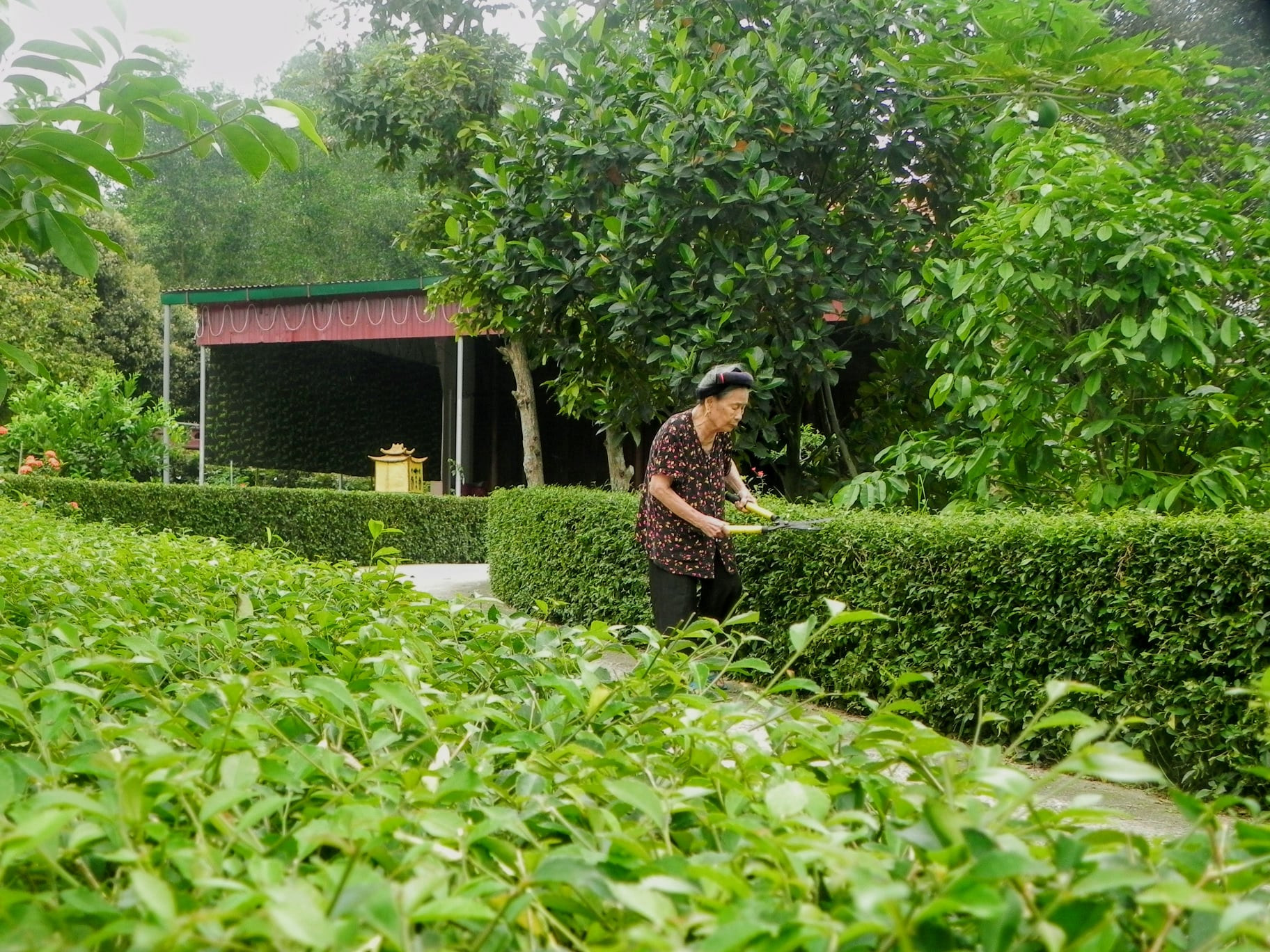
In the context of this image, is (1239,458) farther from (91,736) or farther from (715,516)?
(91,736)

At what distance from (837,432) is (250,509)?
8.82 m

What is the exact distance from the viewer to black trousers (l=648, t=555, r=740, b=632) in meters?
5.62

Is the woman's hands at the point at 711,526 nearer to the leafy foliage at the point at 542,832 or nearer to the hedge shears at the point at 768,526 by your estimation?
the hedge shears at the point at 768,526

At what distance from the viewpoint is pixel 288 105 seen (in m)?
2.22

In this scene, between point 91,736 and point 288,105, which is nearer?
point 91,736

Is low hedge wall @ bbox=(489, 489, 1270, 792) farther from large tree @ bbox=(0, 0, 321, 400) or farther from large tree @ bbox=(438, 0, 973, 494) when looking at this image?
large tree @ bbox=(0, 0, 321, 400)

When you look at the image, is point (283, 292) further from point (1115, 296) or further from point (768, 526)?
point (1115, 296)

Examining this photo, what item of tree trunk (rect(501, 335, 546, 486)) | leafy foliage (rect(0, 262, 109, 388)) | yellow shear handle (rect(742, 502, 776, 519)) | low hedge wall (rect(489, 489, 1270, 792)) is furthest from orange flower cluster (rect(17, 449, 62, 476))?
yellow shear handle (rect(742, 502, 776, 519))

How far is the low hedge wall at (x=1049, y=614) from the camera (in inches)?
166

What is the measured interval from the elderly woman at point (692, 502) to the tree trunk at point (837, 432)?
128 inches

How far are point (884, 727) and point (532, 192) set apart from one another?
8.14 m

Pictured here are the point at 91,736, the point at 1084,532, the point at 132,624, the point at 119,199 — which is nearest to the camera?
the point at 91,736

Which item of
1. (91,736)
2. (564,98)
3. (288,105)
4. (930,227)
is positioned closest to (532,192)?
(564,98)

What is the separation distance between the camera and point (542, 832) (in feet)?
3.46
